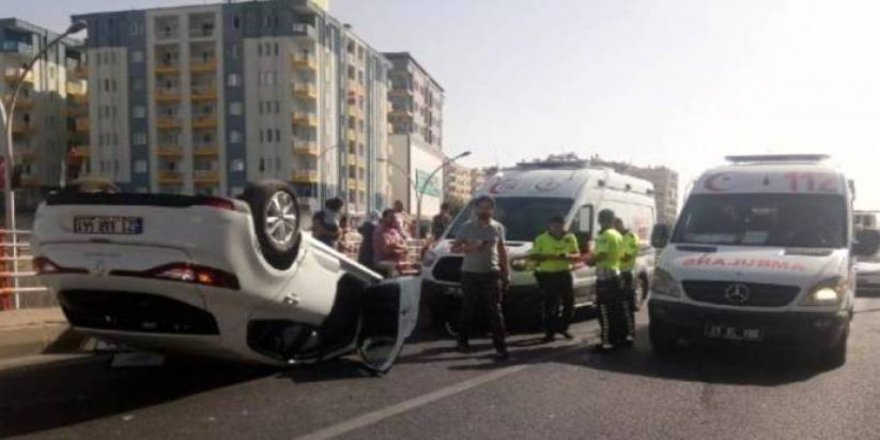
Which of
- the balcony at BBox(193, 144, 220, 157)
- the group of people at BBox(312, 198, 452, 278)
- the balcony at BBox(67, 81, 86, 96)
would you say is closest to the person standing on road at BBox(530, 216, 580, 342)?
the group of people at BBox(312, 198, 452, 278)

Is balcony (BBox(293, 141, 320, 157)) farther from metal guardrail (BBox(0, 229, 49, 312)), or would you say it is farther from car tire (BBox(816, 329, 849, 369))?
car tire (BBox(816, 329, 849, 369))

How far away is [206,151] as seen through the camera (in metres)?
74.0

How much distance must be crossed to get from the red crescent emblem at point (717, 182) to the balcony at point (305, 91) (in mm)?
64916

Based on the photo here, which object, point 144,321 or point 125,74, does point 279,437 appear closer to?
point 144,321

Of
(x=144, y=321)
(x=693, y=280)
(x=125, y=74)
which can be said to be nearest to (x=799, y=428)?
(x=693, y=280)

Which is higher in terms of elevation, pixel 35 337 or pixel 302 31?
pixel 302 31

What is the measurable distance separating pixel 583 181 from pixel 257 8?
67.0 m

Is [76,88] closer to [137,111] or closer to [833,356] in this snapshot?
[137,111]

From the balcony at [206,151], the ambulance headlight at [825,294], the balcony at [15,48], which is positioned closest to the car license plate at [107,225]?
the ambulance headlight at [825,294]

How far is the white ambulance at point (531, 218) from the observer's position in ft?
34.3

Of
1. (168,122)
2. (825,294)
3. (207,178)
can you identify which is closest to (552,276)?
(825,294)

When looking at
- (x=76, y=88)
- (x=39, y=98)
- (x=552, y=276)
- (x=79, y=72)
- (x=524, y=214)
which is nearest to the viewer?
(x=552, y=276)

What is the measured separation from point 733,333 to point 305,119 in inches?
2629

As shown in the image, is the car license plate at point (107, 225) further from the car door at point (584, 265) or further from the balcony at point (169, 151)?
the balcony at point (169, 151)
